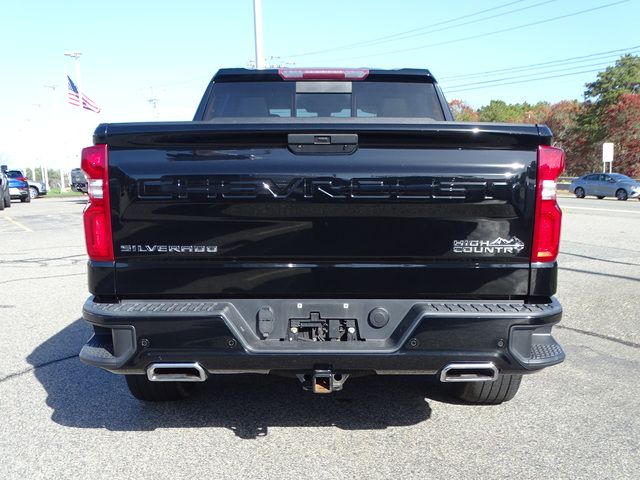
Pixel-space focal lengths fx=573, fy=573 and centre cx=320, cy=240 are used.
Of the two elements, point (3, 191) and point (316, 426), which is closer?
point (316, 426)

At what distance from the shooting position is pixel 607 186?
33.2 m

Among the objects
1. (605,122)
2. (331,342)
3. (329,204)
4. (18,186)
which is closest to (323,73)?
(329,204)

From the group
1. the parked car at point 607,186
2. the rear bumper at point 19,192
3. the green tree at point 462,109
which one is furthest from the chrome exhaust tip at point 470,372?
the green tree at point 462,109

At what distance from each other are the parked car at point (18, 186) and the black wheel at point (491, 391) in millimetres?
31748

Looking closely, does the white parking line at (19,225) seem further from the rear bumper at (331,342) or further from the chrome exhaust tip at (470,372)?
the chrome exhaust tip at (470,372)

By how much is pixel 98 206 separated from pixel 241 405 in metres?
1.73

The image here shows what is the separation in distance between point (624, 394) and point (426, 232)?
7.45 feet

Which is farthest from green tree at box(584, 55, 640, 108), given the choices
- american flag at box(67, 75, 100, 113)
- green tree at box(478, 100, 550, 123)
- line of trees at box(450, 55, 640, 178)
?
american flag at box(67, 75, 100, 113)

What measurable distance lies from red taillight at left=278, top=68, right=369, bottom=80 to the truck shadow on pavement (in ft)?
7.48

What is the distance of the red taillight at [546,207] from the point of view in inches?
113

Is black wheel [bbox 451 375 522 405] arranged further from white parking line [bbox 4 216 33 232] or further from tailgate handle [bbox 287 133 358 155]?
white parking line [bbox 4 216 33 232]

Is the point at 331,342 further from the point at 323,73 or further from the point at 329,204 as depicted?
the point at 323,73

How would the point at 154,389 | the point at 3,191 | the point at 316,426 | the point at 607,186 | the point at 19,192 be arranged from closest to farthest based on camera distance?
the point at 316,426 → the point at 154,389 → the point at 3,191 → the point at 19,192 → the point at 607,186

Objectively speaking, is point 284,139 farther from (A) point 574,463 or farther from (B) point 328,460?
(A) point 574,463
